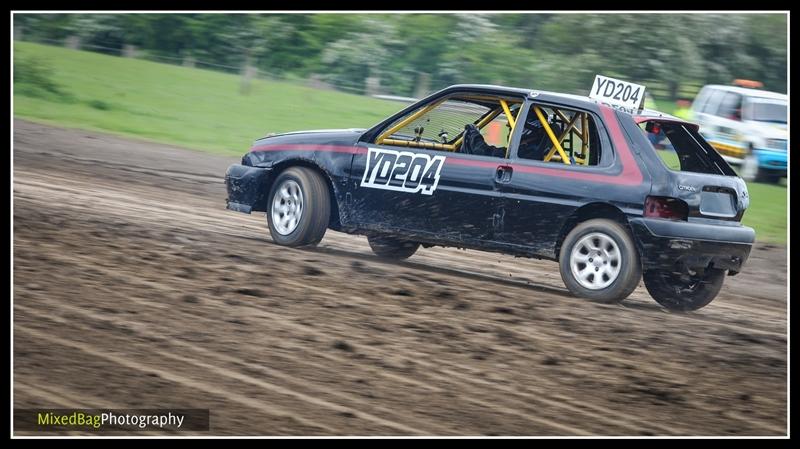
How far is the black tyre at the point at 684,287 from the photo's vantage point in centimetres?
888

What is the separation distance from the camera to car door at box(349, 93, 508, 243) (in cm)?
861

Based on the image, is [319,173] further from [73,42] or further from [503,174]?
[73,42]

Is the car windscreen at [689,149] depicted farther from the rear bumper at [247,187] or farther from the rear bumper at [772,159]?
the rear bumper at [772,159]

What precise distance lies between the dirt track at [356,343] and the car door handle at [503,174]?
2.84 feet

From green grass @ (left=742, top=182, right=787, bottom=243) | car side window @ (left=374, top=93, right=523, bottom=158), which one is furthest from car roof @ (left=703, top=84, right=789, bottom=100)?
car side window @ (left=374, top=93, right=523, bottom=158)

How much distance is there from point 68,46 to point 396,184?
36.4 feet

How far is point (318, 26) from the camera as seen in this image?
58.4 feet

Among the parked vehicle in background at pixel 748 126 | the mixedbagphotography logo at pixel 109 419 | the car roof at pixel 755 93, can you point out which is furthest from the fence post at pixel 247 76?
the mixedbagphotography logo at pixel 109 419

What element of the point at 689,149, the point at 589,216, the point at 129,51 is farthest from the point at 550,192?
the point at 129,51

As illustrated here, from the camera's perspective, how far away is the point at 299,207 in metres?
9.39

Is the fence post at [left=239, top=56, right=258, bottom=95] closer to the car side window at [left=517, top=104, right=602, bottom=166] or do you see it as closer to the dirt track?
the dirt track

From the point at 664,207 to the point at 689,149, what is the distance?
34.0 inches

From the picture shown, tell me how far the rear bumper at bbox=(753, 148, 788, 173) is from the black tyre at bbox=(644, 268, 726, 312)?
29.7 ft
